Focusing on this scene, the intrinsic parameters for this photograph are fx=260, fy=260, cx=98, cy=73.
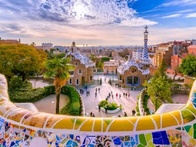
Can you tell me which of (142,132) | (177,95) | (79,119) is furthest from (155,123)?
(177,95)

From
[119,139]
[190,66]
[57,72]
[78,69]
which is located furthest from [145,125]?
[190,66]

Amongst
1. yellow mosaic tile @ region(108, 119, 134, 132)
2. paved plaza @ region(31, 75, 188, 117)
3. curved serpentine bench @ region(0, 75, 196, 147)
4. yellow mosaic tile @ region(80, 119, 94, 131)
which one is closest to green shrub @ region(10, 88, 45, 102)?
paved plaza @ region(31, 75, 188, 117)

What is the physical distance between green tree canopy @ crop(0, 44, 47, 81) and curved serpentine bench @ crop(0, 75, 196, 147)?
1365 inches

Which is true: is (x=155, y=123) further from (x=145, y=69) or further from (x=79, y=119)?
(x=145, y=69)

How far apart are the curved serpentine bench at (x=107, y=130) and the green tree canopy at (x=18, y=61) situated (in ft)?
114

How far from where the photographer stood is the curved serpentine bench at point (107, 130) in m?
8.05

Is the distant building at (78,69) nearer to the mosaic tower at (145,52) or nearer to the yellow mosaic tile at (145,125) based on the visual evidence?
the mosaic tower at (145,52)

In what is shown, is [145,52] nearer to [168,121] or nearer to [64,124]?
[168,121]

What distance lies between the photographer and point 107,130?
8.05m

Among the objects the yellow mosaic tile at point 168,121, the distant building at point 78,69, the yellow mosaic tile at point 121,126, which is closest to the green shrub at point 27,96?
the distant building at point 78,69

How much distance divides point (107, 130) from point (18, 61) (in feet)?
128

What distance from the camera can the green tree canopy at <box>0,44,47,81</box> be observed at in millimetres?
41875

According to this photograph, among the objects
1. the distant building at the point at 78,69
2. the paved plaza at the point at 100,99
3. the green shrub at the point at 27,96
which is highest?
the distant building at the point at 78,69

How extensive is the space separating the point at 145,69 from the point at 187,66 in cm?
766
